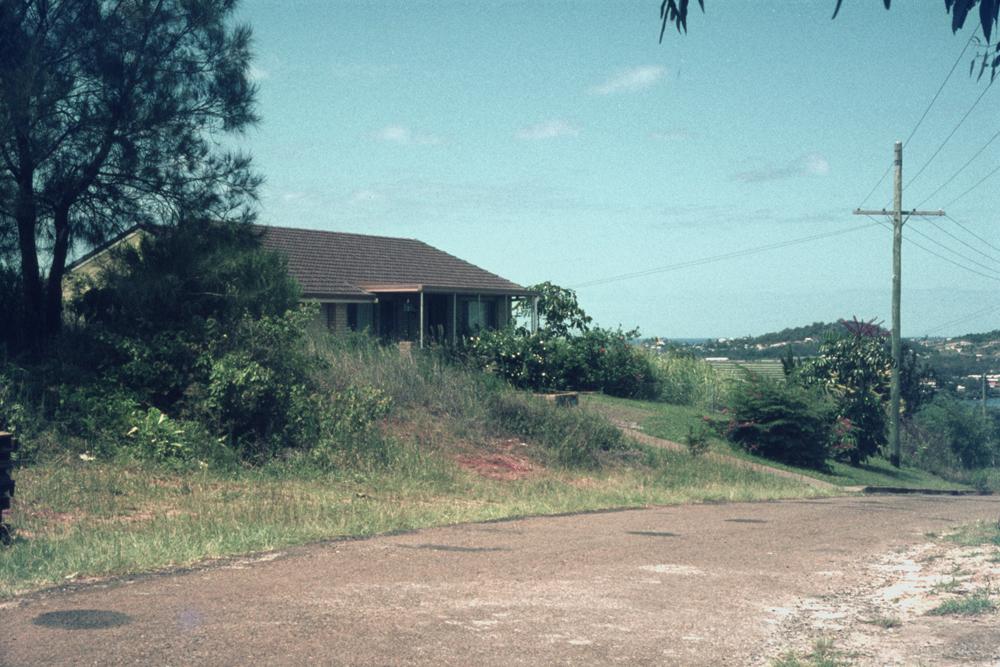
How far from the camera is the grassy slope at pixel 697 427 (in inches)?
830

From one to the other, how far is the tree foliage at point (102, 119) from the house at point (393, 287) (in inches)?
481

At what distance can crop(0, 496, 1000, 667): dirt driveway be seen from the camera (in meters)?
5.14

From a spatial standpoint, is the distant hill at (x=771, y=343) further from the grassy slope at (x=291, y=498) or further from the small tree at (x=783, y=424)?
the grassy slope at (x=291, y=498)

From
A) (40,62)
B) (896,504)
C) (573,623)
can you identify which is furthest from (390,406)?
(573,623)

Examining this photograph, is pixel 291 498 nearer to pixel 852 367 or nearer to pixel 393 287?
pixel 393 287

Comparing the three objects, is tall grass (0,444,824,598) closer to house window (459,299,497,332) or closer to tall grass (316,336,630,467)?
tall grass (316,336,630,467)

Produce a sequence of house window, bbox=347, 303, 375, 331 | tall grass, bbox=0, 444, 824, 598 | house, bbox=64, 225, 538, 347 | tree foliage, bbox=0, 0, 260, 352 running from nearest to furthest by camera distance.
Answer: tall grass, bbox=0, 444, 824, 598 < tree foliage, bbox=0, 0, 260, 352 < house, bbox=64, 225, 538, 347 < house window, bbox=347, 303, 375, 331

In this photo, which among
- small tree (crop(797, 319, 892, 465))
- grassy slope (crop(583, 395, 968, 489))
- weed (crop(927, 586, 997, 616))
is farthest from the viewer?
small tree (crop(797, 319, 892, 465))

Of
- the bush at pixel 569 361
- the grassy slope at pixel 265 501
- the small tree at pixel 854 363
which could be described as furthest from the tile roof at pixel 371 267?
the grassy slope at pixel 265 501

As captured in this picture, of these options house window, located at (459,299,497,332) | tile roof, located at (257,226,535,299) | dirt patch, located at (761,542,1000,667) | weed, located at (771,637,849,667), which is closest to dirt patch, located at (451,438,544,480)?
dirt patch, located at (761,542,1000,667)

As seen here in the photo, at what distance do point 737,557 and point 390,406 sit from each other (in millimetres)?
8399

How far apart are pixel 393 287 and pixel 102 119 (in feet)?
52.0

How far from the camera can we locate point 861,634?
5.74 metres

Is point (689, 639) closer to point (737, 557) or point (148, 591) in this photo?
point (737, 557)
